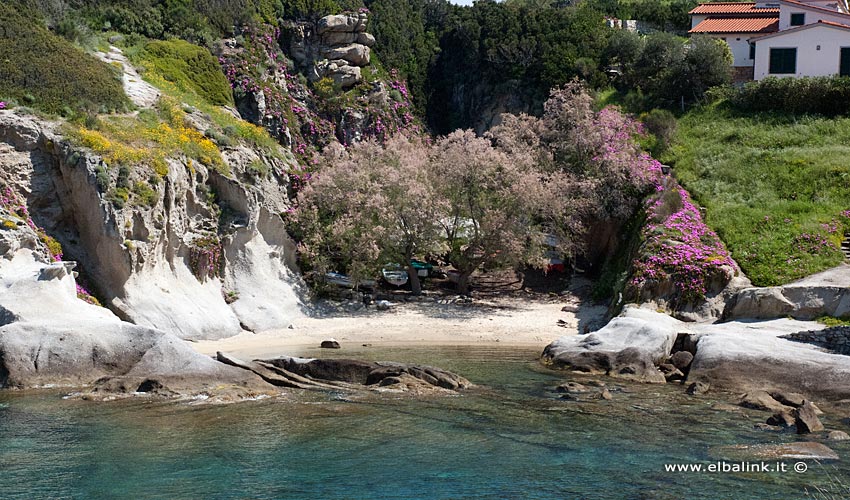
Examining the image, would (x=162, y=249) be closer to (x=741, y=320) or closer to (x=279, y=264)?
(x=279, y=264)

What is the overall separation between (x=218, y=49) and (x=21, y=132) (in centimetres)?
1844

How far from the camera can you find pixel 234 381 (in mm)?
24516

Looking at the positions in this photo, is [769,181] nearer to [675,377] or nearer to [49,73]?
[675,377]

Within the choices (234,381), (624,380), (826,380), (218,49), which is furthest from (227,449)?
(218,49)

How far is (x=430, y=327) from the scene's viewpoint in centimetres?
3578

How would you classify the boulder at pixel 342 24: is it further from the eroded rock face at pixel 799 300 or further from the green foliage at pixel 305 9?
the eroded rock face at pixel 799 300

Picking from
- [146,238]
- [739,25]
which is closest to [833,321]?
[146,238]

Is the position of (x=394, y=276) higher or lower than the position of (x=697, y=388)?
higher

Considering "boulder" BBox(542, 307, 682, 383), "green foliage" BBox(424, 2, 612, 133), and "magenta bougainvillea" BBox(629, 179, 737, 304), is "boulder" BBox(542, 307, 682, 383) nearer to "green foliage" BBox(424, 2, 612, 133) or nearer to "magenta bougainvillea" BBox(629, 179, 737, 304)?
"magenta bougainvillea" BBox(629, 179, 737, 304)

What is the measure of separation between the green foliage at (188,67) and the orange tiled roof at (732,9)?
3212 cm

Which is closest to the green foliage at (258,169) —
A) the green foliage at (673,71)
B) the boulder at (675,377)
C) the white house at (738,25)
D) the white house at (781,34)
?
the boulder at (675,377)

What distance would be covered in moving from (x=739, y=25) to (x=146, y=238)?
41.3 metres

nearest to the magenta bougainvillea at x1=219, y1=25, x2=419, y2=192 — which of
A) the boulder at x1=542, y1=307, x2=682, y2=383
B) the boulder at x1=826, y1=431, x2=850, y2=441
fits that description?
the boulder at x1=542, y1=307, x2=682, y2=383

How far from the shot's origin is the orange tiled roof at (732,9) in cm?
5956
